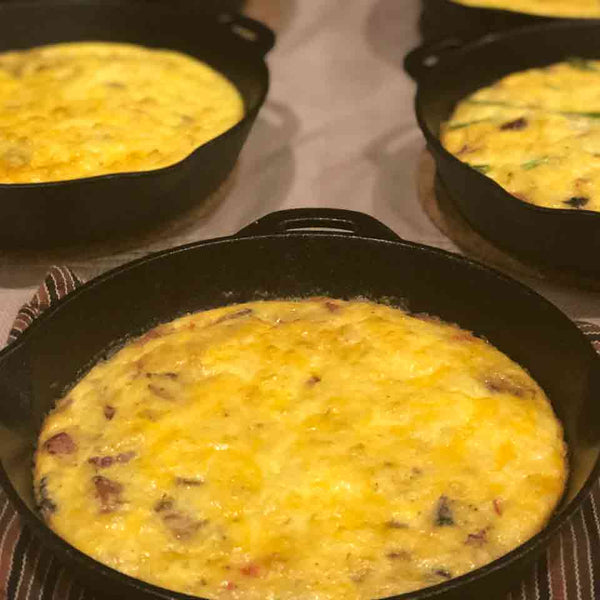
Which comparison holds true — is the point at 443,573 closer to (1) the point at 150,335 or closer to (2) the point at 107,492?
(2) the point at 107,492

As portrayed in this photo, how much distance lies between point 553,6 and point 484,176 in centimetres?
130

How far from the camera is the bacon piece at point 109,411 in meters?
1.46

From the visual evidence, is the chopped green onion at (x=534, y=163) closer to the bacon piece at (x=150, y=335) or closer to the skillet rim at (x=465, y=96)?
the skillet rim at (x=465, y=96)

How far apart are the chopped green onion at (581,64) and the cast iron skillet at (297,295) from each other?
106 centimetres

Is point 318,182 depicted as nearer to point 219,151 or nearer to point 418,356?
point 219,151

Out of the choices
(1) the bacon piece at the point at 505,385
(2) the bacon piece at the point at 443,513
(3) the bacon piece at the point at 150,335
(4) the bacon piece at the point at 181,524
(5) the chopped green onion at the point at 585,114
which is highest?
(5) the chopped green onion at the point at 585,114

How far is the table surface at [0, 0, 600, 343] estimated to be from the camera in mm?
2023

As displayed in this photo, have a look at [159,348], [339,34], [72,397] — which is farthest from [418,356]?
[339,34]

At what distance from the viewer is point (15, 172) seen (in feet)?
6.61

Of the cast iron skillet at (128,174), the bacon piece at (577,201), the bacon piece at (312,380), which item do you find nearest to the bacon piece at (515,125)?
the bacon piece at (577,201)

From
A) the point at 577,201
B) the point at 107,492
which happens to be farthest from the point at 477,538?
the point at 577,201

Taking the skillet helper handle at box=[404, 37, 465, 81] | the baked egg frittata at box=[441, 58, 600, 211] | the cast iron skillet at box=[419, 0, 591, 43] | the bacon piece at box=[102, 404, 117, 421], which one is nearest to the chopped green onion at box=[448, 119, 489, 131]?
the baked egg frittata at box=[441, 58, 600, 211]

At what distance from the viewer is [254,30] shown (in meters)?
2.44

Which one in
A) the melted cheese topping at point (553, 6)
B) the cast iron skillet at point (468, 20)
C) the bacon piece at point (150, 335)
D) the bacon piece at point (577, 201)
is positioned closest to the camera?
the bacon piece at point (150, 335)
